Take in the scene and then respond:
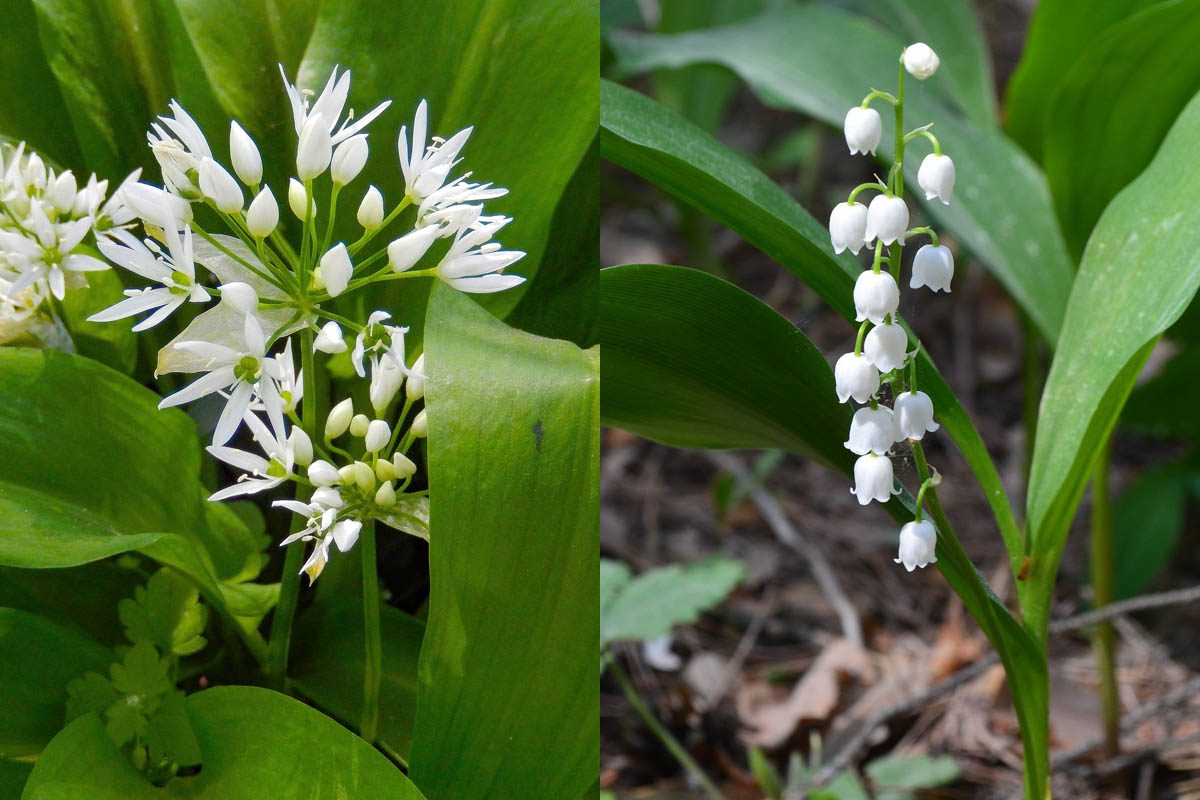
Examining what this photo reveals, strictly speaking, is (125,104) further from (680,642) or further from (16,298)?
(680,642)

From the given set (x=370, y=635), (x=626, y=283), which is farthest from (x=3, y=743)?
(x=626, y=283)

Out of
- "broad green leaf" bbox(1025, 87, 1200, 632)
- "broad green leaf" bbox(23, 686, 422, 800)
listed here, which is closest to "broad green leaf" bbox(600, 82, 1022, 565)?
"broad green leaf" bbox(1025, 87, 1200, 632)

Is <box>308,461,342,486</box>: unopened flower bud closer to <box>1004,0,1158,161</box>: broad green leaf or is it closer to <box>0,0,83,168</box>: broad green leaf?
<box>0,0,83,168</box>: broad green leaf

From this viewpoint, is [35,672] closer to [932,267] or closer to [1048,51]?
[932,267]

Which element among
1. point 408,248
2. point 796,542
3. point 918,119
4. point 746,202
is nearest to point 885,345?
point 746,202

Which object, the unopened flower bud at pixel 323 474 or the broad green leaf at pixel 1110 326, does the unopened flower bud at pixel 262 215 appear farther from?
the broad green leaf at pixel 1110 326

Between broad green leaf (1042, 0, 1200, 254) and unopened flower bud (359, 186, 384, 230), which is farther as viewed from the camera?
broad green leaf (1042, 0, 1200, 254)

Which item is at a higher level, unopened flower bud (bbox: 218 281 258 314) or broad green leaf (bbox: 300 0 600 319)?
broad green leaf (bbox: 300 0 600 319)

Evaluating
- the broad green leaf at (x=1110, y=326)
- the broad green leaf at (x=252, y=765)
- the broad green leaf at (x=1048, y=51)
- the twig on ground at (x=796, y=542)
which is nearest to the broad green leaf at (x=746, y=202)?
the broad green leaf at (x=1110, y=326)
